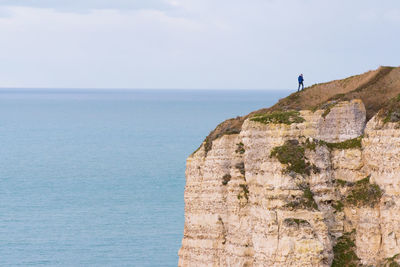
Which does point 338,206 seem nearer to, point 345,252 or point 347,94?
point 345,252

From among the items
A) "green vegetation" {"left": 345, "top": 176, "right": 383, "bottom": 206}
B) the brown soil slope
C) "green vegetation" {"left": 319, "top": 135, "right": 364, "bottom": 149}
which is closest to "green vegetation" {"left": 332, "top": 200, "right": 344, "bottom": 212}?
"green vegetation" {"left": 345, "top": 176, "right": 383, "bottom": 206}

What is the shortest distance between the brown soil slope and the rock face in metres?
4.71

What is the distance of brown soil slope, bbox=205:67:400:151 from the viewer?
2163 inches

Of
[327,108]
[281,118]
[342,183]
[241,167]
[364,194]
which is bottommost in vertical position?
[364,194]

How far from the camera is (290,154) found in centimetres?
4616

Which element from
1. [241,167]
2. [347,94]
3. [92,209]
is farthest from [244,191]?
[92,209]

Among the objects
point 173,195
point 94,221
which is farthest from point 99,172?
point 94,221

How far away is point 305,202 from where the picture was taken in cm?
4509

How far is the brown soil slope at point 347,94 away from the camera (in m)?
54.9

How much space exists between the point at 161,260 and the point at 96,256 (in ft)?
23.2

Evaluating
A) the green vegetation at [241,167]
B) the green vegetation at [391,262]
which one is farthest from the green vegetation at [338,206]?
the green vegetation at [241,167]

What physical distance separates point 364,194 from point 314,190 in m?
2.33

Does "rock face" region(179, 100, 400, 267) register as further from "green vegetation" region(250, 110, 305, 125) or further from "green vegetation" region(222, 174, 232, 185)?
"green vegetation" region(222, 174, 232, 185)

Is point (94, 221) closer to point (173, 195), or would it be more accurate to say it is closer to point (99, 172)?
point (173, 195)
